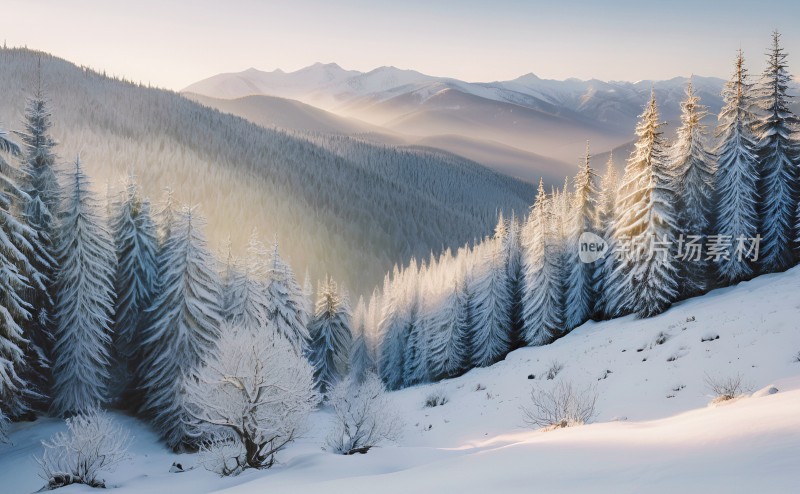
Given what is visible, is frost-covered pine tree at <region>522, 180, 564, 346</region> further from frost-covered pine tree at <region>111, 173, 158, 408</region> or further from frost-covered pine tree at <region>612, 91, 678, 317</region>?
frost-covered pine tree at <region>111, 173, 158, 408</region>

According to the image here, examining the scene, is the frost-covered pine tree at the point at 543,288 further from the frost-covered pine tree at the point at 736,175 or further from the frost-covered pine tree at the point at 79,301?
the frost-covered pine tree at the point at 79,301

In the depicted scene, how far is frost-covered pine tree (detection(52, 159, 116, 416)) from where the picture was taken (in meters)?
28.7

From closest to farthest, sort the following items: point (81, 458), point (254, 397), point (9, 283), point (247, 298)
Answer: point (254, 397), point (81, 458), point (9, 283), point (247, 298)

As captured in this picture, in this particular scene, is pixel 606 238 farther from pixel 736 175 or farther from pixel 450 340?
→ pixel 450 340

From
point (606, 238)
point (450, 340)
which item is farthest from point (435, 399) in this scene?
point (606, 238)

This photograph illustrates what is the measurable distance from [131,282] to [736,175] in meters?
44.5

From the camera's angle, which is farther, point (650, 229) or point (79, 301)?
point (650, 229)

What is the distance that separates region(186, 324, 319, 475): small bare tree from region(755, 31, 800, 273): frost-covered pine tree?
112ft

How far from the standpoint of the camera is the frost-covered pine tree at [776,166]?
107 feet

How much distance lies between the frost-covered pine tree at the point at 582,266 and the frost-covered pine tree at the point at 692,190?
723 centimetres

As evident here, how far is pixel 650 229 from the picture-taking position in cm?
3228

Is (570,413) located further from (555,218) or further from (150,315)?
(555,218)

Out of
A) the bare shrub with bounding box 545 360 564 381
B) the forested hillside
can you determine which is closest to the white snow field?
the bare shrub with bounding box 545 360 564 381

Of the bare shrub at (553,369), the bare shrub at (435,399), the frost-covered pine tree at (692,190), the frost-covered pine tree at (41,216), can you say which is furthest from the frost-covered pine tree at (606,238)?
the frost-covered pine tree at (41,216)
